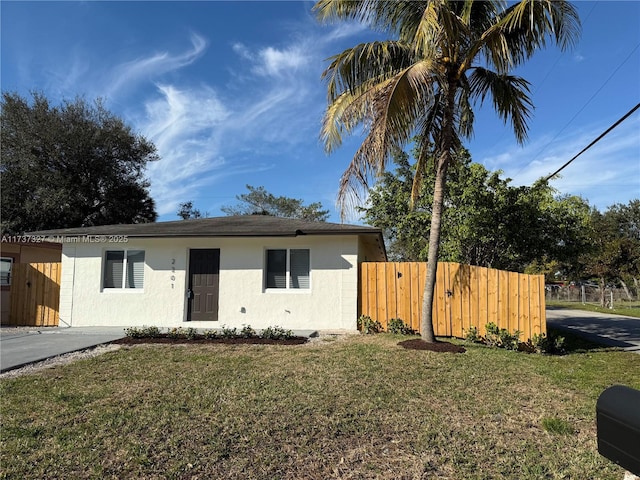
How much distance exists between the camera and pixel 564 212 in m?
14.5

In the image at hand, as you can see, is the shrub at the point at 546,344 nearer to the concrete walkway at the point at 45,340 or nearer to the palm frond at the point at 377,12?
the concrete walkway at the point at 45,340

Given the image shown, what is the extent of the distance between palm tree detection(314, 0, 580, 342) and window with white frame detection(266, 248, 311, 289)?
300 centimetres

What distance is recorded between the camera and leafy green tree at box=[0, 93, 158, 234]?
23.1 m

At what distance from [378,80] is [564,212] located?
30.7ft

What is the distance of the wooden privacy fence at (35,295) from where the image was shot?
489 inches

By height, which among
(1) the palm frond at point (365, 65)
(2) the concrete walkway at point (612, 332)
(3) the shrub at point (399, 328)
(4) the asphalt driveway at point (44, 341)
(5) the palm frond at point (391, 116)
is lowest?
(2) the concrete walkway at point (612, 332)

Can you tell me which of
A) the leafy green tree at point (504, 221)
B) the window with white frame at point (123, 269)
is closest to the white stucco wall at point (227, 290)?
the window with white frame at point (123, 269)

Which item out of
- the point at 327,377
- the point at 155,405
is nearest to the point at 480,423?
the point at 327,377

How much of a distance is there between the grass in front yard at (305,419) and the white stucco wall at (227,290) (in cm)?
401

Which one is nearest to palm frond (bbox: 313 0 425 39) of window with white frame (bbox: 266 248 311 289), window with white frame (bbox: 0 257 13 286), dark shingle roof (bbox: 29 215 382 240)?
dark shingle roof (bbox: 29 215 382 240)

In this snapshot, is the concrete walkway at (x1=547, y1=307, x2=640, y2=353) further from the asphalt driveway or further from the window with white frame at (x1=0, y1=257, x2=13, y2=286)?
the window with white frame at (x1=0, y1=257, x2=13, y2=286)

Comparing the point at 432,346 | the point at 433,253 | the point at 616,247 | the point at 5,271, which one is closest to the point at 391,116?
A: the point at 433,253

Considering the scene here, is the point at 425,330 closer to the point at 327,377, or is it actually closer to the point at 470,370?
the point at 470,370

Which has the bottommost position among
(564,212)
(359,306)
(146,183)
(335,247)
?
(359,306)
